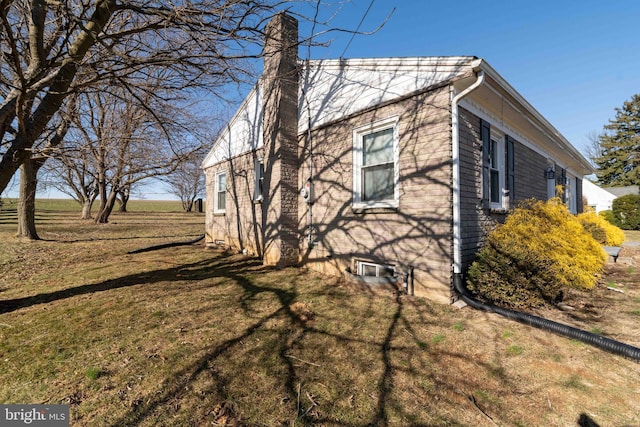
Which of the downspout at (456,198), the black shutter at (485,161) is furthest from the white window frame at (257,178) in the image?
the black shutter at (485,161)

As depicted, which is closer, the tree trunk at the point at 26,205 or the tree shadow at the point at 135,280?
the tree shadow at the point at 135,280

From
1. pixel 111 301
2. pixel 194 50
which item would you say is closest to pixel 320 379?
pixel 111 301

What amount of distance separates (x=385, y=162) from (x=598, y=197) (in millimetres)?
39225

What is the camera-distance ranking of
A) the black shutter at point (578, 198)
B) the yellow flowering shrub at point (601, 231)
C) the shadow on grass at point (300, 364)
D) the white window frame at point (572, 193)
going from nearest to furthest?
the shadow on grass at point (300, 364) → the yellow flowering shrub at point (601, 231) → the white window frame at point (572, 193) → the black shutter at point (578, 198)

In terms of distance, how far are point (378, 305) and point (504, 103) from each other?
479 cm

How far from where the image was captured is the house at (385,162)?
468 centimetres

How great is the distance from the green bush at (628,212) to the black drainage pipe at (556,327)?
84.1ft

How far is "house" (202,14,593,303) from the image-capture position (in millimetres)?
4680

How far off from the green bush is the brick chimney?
87.3ft

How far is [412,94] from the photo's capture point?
5062mm

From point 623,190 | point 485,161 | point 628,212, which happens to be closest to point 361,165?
point 485,161

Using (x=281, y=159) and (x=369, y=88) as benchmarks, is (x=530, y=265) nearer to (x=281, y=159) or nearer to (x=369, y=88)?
(x=369, y=88)

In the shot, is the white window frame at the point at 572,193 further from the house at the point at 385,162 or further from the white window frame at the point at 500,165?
the white window frame at the point at 500,165

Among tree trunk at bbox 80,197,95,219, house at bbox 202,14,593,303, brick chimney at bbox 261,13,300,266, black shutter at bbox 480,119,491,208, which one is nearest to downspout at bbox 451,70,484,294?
house at bbox 202,14,593,303
